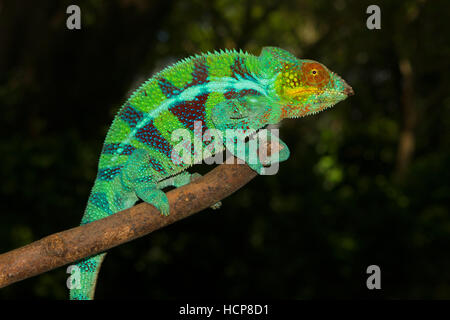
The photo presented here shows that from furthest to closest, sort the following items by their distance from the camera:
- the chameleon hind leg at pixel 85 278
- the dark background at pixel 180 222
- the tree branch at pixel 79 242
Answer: the dark background at pixel 180 222, the chameleon hind leg at pixel 85 278, the tree branch at pixel 79 242

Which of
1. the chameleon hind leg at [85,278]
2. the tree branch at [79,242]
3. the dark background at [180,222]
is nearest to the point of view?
the tree branch at [79,242]

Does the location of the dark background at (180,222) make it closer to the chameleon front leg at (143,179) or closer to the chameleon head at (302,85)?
the chameleon front leg at (143,179)

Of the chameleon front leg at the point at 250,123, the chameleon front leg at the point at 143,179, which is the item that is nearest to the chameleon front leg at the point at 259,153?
the chameleon front leg at the point at 250,123

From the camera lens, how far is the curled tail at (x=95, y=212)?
1737mm

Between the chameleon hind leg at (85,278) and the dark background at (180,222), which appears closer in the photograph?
the chameleon hind leg at (85,278)

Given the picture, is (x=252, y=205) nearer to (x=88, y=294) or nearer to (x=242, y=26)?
(x=88, y=294)

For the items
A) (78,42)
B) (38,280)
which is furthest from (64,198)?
(78,42)

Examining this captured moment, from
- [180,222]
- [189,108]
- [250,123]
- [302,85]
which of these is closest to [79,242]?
[189,108]

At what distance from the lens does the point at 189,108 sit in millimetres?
1730

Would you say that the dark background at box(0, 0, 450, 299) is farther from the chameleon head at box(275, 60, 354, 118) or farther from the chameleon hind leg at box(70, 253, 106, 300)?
the chameleon head at box(275, 60, 354, 118)

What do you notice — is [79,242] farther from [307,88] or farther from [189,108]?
[307,88]

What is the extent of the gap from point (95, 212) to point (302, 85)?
90 centimetres

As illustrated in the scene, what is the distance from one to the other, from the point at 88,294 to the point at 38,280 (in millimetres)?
3078

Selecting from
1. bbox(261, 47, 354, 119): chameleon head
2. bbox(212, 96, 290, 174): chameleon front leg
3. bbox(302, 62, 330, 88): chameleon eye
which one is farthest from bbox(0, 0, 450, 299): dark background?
bbox(302, 62, 330, 88): chameleon eye
